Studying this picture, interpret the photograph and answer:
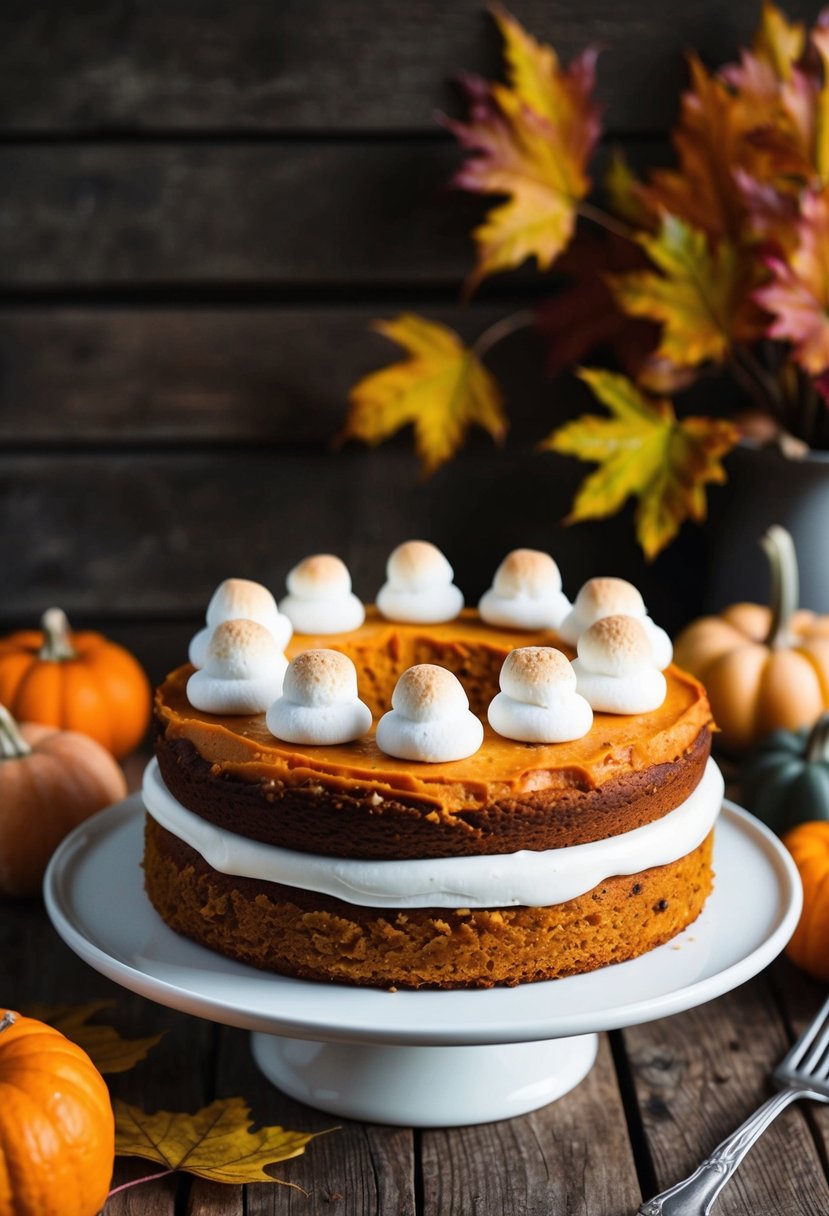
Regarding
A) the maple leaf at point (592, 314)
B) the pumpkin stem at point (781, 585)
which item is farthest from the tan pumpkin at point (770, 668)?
the maple leaf at point (592, 314)

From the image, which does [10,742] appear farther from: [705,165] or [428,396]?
[705,165]

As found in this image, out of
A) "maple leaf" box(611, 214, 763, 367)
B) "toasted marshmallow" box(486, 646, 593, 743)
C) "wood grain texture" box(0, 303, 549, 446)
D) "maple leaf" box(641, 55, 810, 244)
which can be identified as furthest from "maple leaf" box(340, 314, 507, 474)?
"toasted marshmallow" box(486, 646, 593, 743)

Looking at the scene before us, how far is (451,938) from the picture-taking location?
1.61 m

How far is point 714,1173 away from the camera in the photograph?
1620mm

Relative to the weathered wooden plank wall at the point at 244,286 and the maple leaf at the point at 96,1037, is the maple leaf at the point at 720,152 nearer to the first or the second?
the weathered wooden plank wall at the point at 244,286

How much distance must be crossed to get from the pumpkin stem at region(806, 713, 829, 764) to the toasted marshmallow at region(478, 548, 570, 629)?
599mm

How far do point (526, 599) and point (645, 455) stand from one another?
2.53 ft

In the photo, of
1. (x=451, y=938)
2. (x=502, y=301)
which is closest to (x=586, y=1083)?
(x=451, y=938)

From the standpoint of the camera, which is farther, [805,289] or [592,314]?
[592,314]

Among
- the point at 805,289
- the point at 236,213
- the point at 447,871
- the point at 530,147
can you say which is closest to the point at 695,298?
the point at 805,289

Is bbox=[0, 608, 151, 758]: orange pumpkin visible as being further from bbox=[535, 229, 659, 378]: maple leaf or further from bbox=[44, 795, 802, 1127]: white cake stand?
bbox=[535, 229, 659, 378]: maple leaf

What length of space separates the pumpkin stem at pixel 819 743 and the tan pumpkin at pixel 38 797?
1296 mm

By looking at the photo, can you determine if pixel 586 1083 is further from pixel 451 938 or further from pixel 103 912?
pixel 103 912

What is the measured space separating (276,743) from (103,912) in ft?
1.27
